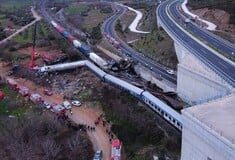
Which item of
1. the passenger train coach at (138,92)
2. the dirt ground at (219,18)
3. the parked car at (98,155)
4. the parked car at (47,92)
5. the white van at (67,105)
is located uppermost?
the dirt ground at (219,18)

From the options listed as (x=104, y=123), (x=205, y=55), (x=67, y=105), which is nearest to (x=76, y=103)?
(x=67, y=105)

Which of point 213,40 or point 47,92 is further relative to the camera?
point 213,40

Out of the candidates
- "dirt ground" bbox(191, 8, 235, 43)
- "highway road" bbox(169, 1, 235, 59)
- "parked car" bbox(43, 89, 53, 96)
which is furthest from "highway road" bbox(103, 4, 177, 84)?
"parked car" bbox(43, 89, 53, 96)

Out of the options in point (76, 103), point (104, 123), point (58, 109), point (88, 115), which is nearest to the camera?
point (104, 123)

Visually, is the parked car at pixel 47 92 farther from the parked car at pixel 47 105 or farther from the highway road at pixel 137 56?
the highway road at pixel 137 56

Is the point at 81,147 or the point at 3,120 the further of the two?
the point at 3,120

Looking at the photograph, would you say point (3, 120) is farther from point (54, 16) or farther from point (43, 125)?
point (54, 16)

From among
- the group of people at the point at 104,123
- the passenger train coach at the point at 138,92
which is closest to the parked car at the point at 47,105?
the group of people at the point at 104,123

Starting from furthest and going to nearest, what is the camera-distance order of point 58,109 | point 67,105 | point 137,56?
point 137,56, point 67,105, point 58,109

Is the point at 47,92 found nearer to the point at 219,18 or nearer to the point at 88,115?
the point at 88,115

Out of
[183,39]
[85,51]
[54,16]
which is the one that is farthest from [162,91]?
[54,16]

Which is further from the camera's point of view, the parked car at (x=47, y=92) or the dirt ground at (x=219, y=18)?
the dirt ground at (x=219, y=18)
